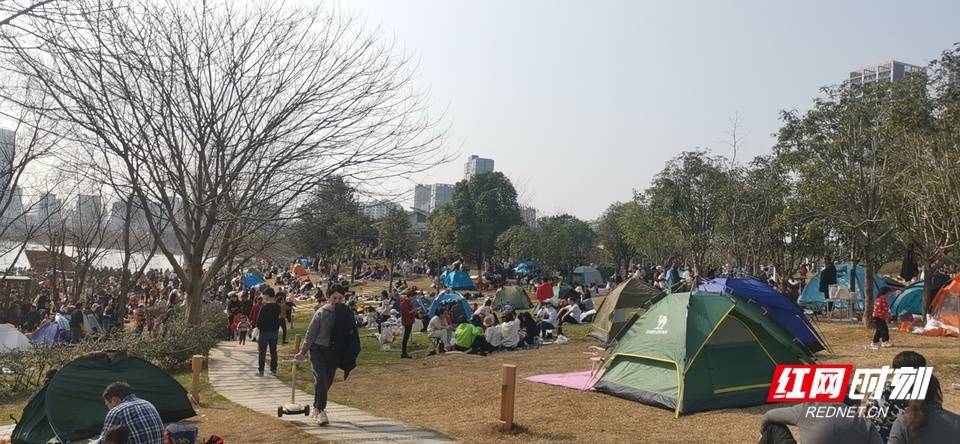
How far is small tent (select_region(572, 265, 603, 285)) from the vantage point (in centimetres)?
4222

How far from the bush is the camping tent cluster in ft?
26.6

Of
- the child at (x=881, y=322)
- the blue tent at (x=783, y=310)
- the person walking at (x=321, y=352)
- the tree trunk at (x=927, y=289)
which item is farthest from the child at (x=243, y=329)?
the tree trunk at (x=927, y=289)

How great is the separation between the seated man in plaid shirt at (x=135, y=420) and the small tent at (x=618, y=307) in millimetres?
12666

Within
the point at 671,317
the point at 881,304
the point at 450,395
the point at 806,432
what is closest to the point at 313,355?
the point at 450,395

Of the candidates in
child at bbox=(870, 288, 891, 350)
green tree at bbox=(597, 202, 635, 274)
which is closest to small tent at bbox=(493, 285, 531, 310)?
child at bbox=(870, 288, 891, 350)

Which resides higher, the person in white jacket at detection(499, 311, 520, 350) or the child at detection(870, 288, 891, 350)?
the child at detection(870, 288, 891, 350)

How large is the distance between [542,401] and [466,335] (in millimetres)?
6592

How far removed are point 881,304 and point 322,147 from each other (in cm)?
1160

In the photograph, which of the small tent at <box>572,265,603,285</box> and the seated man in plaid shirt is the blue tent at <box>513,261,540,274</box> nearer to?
the small tent at <box>572,265,603,285</box>

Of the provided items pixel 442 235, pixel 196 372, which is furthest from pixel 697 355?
pixel 442 235

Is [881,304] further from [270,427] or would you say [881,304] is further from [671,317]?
[270,427]

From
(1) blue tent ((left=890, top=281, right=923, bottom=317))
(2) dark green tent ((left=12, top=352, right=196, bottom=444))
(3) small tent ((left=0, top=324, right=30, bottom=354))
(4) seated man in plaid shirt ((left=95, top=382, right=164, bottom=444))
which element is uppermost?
(1) blue tent ((left=890, top=281, right=923, bottom=317))

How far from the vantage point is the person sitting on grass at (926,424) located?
13.8 ft

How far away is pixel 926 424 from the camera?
4246mm
